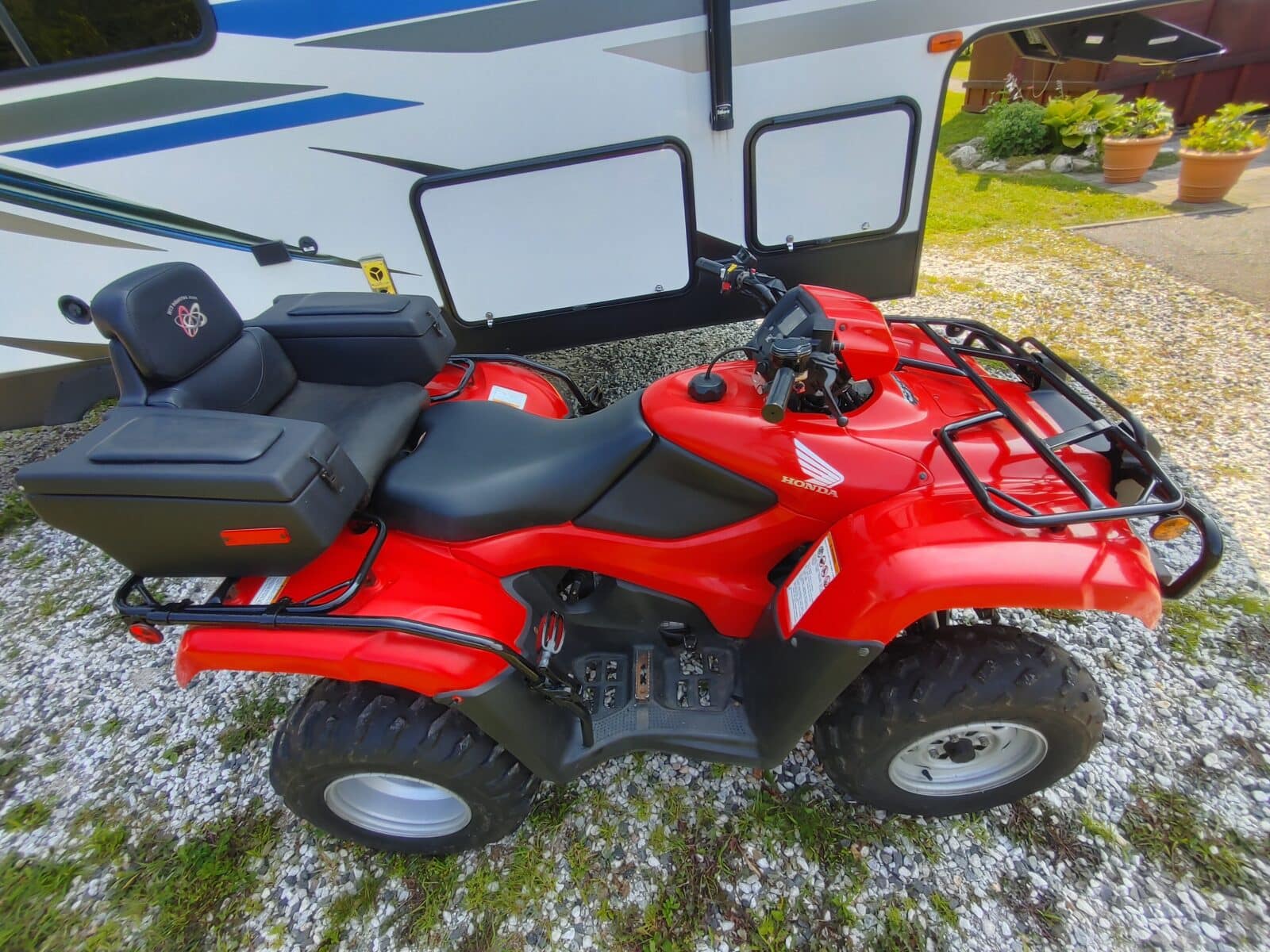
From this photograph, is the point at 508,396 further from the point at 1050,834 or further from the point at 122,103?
the point at 1050,834

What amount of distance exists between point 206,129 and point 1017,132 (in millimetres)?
7895

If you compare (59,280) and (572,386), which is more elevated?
(59,280)

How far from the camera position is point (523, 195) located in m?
2.67

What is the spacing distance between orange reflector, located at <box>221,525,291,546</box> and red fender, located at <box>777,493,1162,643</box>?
3.83 feet

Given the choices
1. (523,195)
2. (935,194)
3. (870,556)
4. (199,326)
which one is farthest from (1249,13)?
(199,326)

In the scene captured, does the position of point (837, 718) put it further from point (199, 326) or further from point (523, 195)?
point (523, 195)

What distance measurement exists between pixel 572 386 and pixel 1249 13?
32.2ft

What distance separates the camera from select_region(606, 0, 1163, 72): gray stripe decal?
238 cm

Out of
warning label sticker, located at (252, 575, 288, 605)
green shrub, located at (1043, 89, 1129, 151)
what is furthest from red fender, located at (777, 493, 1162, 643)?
green shrub, located at (1043, 89, 1129, 151)

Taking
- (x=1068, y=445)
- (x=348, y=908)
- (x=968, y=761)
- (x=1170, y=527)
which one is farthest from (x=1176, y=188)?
(x=348, y=908)

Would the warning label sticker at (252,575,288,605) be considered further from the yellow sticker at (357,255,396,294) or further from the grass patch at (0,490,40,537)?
the grass patch at (0,490,40,537)

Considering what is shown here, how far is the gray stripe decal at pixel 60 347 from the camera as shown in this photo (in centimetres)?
277

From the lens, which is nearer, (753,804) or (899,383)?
(899,383)

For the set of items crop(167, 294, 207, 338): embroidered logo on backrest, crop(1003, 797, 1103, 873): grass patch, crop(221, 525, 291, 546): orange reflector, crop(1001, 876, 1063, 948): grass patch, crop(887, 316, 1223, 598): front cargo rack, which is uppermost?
crop(167, 294, 207, 338): embroidered logo on backrest
